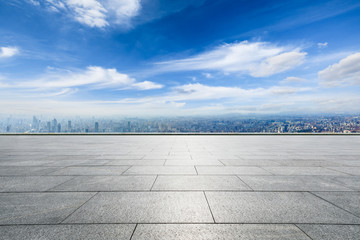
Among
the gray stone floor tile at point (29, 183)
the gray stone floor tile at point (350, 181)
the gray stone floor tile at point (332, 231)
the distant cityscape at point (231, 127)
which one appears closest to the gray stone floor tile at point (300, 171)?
the gray stone floor tile at point (350, 181)

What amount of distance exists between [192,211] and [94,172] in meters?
4.66

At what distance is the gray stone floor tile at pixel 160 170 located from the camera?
682 cm

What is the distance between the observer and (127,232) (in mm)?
3113

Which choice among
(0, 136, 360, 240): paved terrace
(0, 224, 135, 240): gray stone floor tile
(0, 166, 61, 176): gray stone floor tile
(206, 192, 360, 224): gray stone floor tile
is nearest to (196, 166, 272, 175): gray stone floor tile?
(0, 136, 360, 240): paved terrace

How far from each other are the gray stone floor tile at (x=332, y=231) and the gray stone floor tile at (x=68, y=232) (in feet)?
10.3

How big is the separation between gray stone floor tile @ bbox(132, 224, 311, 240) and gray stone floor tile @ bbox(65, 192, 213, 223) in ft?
0.67

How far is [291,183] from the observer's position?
5629 mm

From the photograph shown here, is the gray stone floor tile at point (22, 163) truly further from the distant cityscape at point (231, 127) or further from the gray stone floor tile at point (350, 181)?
the distant cityscape at point (231, 127)

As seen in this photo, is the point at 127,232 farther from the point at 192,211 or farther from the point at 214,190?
the point at 214,190

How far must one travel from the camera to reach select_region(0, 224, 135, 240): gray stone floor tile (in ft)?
9.75

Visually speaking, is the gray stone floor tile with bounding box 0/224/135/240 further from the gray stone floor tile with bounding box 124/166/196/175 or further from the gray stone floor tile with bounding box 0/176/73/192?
the gray stone floor tile with bounding box 124/166/196/175

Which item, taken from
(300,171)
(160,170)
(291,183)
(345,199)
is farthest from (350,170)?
(160,170)

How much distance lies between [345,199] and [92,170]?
810cm

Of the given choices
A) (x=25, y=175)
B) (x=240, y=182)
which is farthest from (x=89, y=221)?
(x=25, y=175)
